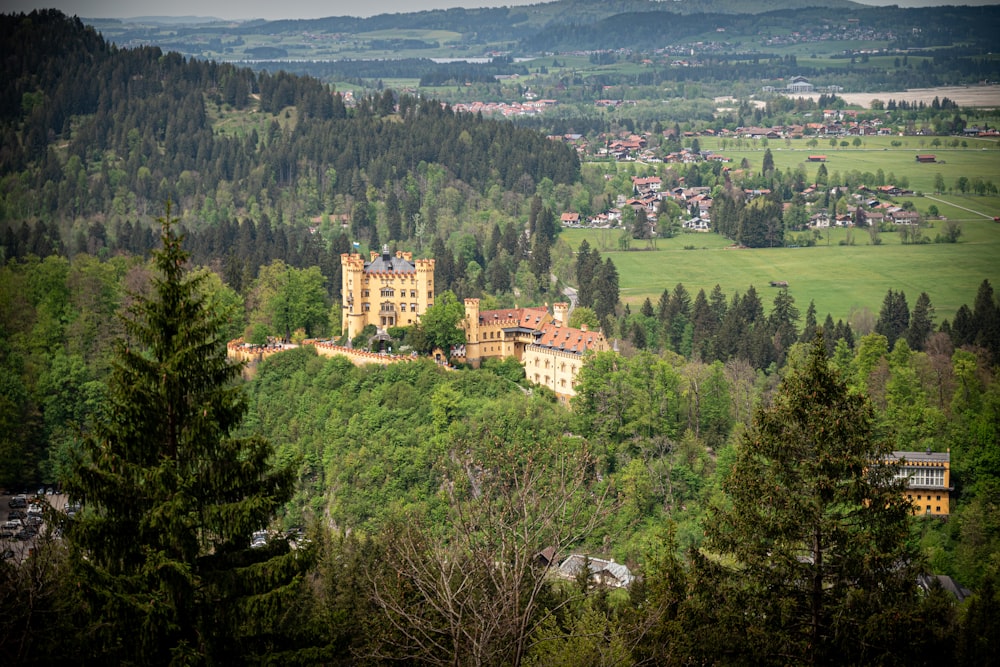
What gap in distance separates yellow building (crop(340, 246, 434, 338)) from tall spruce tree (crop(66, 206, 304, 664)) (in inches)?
1955

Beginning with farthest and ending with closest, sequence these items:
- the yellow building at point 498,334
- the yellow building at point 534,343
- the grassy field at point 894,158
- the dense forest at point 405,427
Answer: the grassy field at point 894,158 < the yellow building at point 498,334 < the yellow building at point 534,343 < the dense forest at point 405,427

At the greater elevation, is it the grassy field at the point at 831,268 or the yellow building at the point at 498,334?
the yellow building at the point at 498,334

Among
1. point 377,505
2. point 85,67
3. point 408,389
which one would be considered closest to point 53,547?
point 377,505

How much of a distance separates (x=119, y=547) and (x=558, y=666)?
831cm

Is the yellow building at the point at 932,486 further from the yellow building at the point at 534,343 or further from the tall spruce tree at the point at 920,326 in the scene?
the tall spruce tree at the point at 920,326

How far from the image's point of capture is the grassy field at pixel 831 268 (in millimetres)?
106250

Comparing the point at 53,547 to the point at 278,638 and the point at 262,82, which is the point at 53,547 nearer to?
the point at 278,638

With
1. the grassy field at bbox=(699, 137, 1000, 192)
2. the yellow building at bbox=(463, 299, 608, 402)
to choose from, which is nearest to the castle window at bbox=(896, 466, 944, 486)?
the yellow building at bbox=(463, 299, 608, 402)

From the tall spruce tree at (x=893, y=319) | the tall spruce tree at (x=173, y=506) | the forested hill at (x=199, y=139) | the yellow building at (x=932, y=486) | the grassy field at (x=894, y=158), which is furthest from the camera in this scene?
the grassy field at (x=894, y=158)

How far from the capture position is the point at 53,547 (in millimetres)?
29672

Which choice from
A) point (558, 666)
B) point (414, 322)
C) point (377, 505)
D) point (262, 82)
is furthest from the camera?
point (262, 82)

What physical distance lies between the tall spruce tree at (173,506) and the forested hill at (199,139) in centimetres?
11956

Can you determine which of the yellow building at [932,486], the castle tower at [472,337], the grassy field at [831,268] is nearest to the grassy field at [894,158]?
the grassy field at [831,268]

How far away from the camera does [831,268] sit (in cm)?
11875
